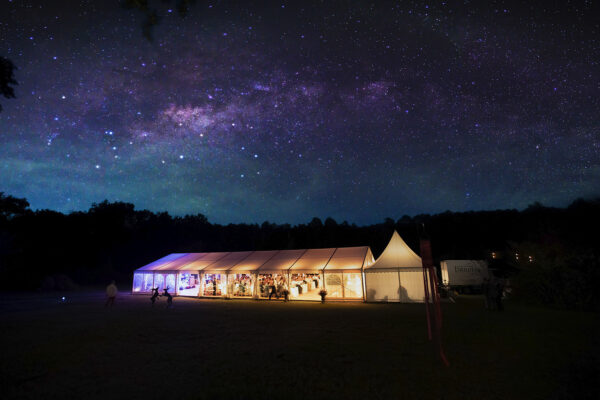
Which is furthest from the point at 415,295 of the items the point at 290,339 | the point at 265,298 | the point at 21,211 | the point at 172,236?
the point at 172,236

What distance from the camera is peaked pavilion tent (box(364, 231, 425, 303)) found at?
48.6ft

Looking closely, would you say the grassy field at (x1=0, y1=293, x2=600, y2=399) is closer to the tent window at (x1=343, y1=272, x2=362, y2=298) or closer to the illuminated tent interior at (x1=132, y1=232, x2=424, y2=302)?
the illuminated tent interior at (x1=132, y1=232, x2=424, y2=302)

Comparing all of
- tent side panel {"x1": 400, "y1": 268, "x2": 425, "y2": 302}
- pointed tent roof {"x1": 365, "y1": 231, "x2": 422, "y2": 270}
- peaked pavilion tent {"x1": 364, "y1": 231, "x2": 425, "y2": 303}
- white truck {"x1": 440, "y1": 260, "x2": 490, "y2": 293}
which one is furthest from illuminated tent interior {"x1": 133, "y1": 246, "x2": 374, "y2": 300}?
white truck {"x1": 440, "y1": 260, "x2": 490, "y2": 293}

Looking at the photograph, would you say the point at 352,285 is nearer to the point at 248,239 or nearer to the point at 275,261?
the point at 275,261

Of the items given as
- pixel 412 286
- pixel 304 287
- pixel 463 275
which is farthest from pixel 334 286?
pixel 463 275

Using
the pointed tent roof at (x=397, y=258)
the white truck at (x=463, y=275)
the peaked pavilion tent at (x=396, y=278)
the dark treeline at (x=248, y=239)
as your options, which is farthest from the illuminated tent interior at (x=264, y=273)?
the white truck at (x=463, y=275)

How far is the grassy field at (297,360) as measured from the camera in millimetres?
3885

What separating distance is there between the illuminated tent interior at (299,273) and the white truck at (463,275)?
25.1 feet

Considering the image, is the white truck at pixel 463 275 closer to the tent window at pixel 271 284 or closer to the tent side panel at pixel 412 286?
the tent side panel at pixel 412 286

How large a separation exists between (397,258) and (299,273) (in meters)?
5.81

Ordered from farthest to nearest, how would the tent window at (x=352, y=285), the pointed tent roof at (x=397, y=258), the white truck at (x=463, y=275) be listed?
the white truck at (x=463, y=275) < the tent window at (x=352, y=285) < the pointed tent roof at (x=397, y=258)

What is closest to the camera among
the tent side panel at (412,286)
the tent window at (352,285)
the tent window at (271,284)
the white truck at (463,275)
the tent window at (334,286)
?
the tent side panel at (412,286)

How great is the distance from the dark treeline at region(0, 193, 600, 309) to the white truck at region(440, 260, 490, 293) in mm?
2035

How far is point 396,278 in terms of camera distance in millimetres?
15141
